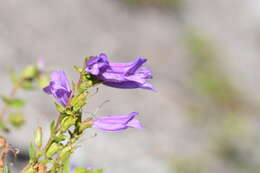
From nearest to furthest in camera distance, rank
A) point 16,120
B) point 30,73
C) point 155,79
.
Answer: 1. point 16,120
2. point 30,73
3. point 155,79

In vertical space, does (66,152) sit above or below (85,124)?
below

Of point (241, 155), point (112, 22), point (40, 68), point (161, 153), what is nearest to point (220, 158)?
point (241, 155)

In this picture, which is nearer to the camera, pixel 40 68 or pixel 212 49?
pixel 40 68

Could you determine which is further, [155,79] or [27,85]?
[155,79]

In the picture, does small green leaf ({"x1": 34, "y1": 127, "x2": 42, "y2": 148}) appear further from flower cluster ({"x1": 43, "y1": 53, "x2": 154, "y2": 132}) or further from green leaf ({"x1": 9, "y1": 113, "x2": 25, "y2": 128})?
green leaf ({"x1": 9, "y1": 113, "x2": 25, "y2": 128})

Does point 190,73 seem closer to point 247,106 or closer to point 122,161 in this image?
point 247,106

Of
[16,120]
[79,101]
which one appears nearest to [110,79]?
[79,101]

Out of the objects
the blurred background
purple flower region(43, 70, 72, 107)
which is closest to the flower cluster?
purple flower region(43, 70, 72, 107)

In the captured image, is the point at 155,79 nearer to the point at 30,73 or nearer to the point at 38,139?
the point at 30,73
